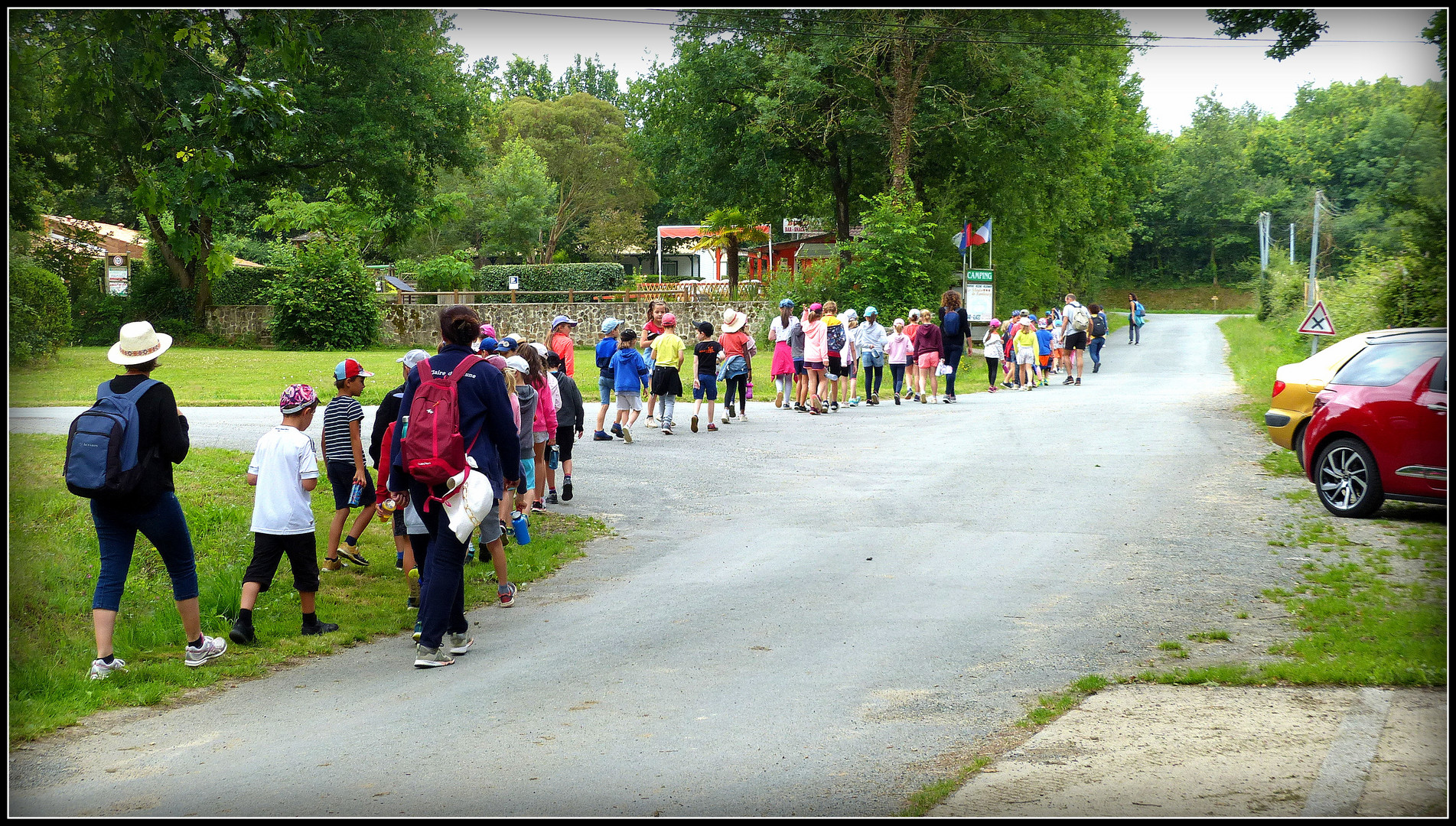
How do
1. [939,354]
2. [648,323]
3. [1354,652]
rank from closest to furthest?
[1354,652] → [648,323] → [939,354]

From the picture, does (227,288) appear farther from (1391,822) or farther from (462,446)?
(1391,822)

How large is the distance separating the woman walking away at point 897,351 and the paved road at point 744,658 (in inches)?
274

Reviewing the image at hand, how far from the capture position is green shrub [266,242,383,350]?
38688 mm

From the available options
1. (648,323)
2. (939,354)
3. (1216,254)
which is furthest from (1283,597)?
(1216,254)

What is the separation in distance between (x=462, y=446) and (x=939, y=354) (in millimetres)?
15419

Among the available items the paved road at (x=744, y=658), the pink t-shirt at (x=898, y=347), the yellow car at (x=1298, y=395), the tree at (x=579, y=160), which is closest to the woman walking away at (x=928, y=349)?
the pink t-shirt at (x=898, y=347)

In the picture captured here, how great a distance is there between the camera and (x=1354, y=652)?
630cm

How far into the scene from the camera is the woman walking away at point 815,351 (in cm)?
1877

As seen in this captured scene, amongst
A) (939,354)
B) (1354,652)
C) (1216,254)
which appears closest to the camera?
(1354,652)

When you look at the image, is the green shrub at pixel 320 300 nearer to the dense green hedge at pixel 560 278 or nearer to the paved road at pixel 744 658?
the dense green hedge at pixel 560 278

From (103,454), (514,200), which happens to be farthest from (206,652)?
(514,200)

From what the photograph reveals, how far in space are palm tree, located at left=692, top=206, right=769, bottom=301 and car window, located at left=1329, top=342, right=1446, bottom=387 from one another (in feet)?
95.9

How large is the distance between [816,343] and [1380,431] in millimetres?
9992

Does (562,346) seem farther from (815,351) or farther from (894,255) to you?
(894,255)
